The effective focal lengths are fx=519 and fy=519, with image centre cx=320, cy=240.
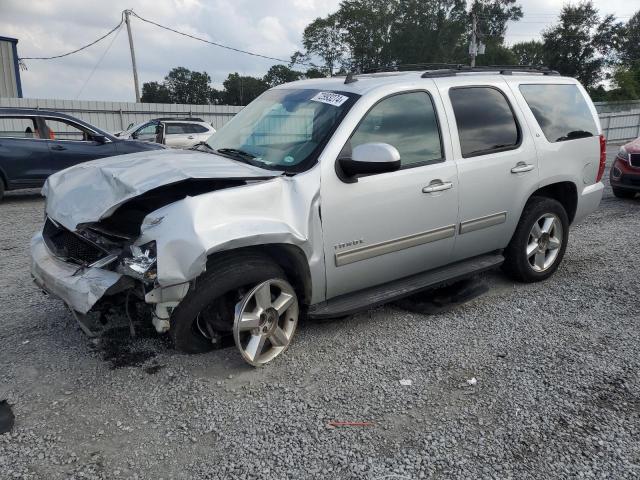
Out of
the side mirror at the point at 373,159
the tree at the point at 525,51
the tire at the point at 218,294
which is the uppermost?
the tree at the point at 525,51

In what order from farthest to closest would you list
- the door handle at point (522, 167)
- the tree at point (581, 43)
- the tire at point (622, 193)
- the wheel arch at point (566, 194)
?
1. the tree at point (581, 43)
2. the tire at point (622, 193)
3. the wheel arch at point (566, 194)
4. the door handle at point (522, 167)

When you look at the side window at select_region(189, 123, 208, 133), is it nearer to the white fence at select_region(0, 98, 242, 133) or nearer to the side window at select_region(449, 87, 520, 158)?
the white fence at select_region(0, 98, 242, 133)

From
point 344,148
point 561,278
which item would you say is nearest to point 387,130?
point 344,148

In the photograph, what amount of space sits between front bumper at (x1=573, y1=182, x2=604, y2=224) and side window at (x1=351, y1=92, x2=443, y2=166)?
80.2 inches

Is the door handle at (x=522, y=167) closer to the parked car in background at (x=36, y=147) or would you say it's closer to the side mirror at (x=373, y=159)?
the side mirror at (x=373, y=159)

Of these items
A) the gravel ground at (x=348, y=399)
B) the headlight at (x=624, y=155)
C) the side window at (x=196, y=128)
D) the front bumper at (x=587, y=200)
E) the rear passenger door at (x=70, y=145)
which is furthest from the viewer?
the side window at (x=196, y=128)

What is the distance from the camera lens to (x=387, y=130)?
12.2 ft

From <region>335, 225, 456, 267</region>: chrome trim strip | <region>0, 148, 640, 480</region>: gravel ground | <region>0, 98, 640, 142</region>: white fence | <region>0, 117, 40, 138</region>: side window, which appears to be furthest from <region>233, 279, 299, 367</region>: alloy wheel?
<region>0, 98, 640, 142</region>: white fence

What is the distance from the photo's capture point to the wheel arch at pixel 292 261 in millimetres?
3219

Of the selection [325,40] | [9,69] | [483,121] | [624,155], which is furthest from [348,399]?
[325,40]

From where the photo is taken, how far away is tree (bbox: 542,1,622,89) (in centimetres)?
5319

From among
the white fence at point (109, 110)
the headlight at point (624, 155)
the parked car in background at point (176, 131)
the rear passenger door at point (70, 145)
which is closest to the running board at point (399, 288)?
the headlight at point (624, 155)

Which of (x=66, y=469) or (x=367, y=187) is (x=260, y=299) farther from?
(x=66, y=469)

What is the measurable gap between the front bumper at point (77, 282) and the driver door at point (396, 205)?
1303mm
